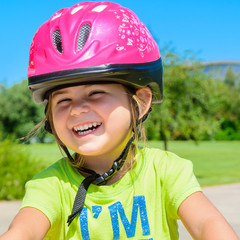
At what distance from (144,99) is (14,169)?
20.8ft

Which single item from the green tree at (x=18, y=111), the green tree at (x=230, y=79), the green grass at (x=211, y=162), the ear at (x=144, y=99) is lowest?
the green tree at (x=230, y=79)

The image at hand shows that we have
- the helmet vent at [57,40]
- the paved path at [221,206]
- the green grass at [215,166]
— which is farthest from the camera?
the green grass at [215,166]

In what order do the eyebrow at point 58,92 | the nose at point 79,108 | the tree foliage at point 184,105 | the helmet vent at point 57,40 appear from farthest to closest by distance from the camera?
the tree foliage at point 184,105 → the helmet vent at point 57,40 → the eyebrow at point 58,92 → the nose at point 79,108

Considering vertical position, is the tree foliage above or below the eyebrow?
below

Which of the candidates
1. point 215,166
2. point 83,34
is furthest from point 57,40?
point 215,166

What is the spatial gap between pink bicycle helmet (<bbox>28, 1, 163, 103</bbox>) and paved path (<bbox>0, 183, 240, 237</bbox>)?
3.19 metres

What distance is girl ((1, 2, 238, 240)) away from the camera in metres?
2.26

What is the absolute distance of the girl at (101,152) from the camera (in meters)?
2.26

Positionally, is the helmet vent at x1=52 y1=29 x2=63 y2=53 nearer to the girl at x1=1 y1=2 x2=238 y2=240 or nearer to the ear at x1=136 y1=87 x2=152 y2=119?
the girl at x1=1 y1=2 x2=238 y2=240

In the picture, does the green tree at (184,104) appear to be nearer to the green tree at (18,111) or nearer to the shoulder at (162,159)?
the shoulder at (162,159)

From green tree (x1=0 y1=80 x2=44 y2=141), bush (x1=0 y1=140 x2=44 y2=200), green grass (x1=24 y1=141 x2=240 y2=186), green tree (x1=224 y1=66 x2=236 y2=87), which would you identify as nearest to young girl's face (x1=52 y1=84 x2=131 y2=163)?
green grass (x1=24 y1=141 x2=240 y2=186)

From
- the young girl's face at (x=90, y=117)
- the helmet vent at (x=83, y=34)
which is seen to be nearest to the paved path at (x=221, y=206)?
the young girl's face at (x=90, y=117)

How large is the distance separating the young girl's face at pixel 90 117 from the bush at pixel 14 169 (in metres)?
6.17

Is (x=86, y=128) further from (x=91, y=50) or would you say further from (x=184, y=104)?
(x=184, y=104)
